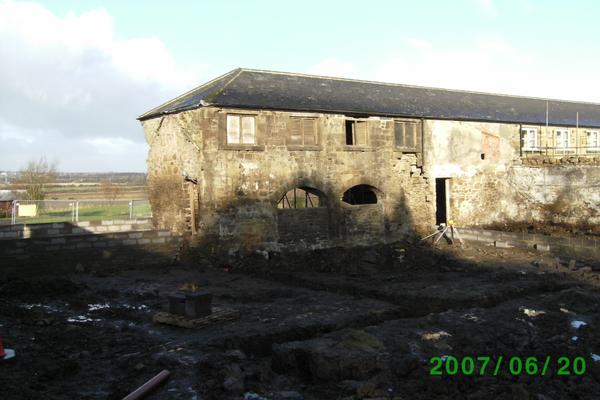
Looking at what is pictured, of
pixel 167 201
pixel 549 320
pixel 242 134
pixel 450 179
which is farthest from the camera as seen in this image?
pixel 450 179

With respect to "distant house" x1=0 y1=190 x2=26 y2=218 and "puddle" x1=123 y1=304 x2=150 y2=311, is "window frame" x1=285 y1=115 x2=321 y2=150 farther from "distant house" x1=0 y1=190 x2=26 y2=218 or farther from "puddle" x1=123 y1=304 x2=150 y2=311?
"distant house" x1=0 y1=190 x2=26 y2=218

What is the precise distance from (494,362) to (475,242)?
527 inches

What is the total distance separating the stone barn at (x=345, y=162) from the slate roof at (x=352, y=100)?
8 cm

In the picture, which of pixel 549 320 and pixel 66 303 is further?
pixel 66 303

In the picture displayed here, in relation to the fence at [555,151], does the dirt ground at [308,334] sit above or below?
below

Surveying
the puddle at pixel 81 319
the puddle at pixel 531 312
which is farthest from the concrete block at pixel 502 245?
the puddle at pixel 81 319

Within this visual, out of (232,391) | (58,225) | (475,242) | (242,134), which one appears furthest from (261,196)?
(232,391)

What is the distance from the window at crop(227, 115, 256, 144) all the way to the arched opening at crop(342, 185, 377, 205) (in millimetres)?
5512

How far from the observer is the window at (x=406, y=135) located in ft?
67.1

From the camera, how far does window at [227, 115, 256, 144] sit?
17047 mm

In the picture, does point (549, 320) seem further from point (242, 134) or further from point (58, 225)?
point (58, 225)

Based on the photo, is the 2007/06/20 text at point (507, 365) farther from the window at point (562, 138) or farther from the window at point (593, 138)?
the window at point (593, 138)

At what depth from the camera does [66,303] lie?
36.4 ft

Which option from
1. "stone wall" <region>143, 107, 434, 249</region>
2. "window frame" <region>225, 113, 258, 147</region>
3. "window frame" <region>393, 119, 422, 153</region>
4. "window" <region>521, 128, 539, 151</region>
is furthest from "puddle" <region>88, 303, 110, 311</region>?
"window" <region>521, 128, 539, 151</region>
